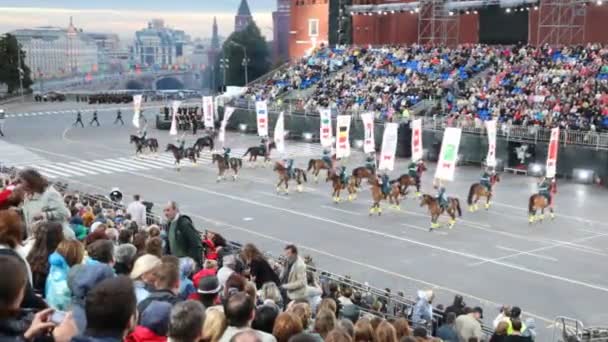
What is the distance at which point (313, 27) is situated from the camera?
254 feet

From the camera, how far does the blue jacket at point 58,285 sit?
22.6ft

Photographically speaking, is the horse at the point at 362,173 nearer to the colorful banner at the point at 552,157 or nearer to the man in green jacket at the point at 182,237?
the colorful banner at the point at 552,157

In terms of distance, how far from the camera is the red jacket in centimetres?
545

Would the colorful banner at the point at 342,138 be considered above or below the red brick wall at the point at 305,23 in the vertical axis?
below

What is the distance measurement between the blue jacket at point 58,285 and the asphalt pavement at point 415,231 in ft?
37.3

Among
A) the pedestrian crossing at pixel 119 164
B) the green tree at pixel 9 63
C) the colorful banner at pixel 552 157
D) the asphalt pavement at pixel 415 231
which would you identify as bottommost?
the asphalt pavement at pixel 415 231

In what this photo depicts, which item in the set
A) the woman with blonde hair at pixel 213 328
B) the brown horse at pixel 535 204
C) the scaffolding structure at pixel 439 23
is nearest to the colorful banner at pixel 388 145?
the brown horse at pixel 535 204

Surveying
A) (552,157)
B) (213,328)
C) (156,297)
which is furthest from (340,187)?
(213,328)

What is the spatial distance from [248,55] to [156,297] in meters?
98.2

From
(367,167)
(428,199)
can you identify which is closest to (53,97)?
(367,167)

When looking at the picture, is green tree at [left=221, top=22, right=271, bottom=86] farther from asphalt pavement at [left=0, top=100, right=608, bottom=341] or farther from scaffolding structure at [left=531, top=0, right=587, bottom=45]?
asphalt pavement at [left=0, top=100, right=608, bottom=341]

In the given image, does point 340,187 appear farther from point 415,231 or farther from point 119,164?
point 119,164

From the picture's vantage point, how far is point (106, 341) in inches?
177

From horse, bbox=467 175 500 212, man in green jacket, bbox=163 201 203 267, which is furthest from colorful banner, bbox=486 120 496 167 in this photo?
man in green jacket, bbox=163 201 203 267
